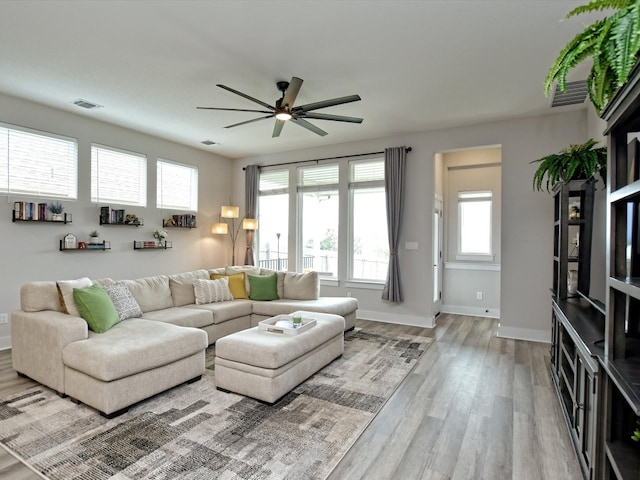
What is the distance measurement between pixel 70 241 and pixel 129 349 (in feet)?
9.62

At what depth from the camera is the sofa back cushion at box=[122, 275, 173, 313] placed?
161 inches

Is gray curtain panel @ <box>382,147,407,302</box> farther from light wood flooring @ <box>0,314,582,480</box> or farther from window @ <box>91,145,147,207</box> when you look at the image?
window @ <box>91,145,147,207</box>

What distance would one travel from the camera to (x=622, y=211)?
1.65 m

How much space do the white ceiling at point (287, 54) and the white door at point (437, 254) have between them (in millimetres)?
1589

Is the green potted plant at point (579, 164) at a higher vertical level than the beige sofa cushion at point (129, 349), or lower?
higher

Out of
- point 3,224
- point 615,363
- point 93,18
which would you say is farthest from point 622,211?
point 3,224

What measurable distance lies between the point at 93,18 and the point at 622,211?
3712 mm

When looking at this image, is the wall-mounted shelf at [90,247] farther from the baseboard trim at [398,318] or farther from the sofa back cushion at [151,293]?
the baseboard trim at [398,318]

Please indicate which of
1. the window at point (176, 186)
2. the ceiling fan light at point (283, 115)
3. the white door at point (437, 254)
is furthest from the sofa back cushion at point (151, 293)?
the white door at point (437, 254)

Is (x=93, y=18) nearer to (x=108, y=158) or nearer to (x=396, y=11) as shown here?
(x=396, y=11)

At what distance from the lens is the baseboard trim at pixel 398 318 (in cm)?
547

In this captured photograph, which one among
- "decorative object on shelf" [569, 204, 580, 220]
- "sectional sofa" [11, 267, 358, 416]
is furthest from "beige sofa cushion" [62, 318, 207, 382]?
"decorative object on shelf" [569, 204, 580, 220]

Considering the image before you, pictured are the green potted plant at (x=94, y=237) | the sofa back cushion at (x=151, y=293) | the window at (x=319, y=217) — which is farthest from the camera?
the window at (x=319, y=217)

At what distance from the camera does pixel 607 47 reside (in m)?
1.00
